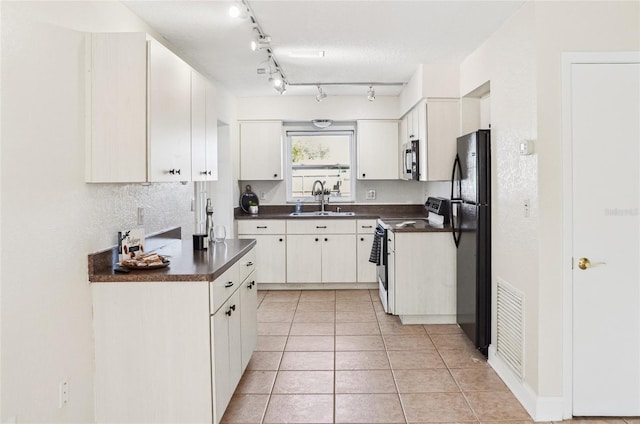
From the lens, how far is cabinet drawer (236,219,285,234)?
244 inches

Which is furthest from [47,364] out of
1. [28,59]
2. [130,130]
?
[28,59]

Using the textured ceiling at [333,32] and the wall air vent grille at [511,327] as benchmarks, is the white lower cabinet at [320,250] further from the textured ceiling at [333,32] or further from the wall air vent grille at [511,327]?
the wall air vent grille at [511,327]

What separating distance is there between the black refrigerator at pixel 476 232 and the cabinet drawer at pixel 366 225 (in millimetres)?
1967

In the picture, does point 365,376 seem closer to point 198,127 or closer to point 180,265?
point 180,265

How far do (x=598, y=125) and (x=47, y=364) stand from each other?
2983 millimetres

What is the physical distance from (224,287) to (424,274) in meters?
2.38

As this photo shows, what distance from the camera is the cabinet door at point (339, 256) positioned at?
20.4ft

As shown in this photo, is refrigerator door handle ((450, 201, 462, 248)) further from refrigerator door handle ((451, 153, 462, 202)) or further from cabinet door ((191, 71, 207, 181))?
cabinet door ((191, 71, 207, 181))

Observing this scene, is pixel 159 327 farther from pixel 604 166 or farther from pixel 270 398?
pixel 604 166

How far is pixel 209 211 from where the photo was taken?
3.79 meters

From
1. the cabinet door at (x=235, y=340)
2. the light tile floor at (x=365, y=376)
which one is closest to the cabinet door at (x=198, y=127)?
the cabinet door at (x=235, y=340)

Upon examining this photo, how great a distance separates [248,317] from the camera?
3.56 metres

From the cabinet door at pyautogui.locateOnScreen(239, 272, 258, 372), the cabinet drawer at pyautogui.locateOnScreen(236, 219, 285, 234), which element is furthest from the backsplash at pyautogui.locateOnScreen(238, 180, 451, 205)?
the cabinet door at pyautogui.locateOnScreen(239, 272, 258, 372)

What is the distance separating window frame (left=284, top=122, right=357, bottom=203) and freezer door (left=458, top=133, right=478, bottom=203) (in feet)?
8.87
